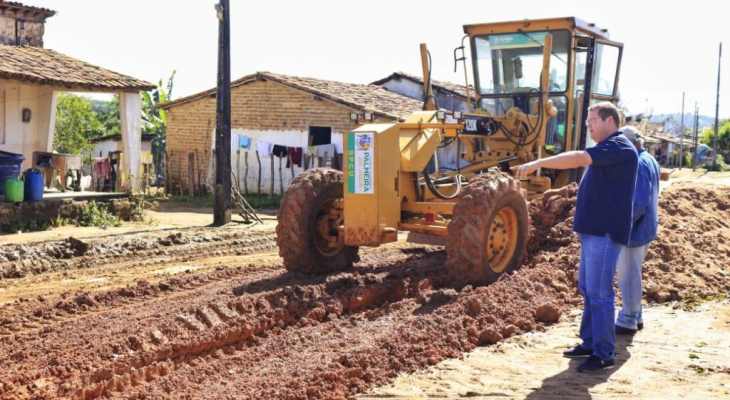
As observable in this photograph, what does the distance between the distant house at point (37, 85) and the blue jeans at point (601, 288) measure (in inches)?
513

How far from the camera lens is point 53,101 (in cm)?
1947

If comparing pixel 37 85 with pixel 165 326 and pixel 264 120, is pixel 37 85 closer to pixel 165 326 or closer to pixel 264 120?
pixel 264 120

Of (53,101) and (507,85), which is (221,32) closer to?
(53,101)

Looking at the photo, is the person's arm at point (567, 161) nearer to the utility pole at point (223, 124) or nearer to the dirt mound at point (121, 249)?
the dirt mound at point (121, 249)

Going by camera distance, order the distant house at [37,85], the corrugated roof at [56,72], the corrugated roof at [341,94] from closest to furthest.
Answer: the corrugated roof at [56,72] → the distant house at [37,85] → the corrugated roof at [341,94]

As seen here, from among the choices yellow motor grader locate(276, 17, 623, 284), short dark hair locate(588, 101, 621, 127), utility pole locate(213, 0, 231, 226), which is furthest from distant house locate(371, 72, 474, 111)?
short dark hair locate(588, 101, 621, 127)

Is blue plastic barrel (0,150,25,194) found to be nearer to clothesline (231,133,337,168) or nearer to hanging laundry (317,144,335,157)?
clothesline (231,133,337,168)

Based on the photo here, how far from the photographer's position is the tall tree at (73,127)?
115ft

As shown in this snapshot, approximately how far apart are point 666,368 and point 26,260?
8.66 meters

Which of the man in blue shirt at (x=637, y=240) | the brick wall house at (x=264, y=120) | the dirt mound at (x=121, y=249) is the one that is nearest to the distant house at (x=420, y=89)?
the brick wall house at (x=264, y=120)

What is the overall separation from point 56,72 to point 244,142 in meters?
7.71

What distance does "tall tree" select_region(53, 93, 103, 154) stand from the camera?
115 ft

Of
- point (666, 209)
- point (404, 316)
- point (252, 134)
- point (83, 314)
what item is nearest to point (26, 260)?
point (83, 314)

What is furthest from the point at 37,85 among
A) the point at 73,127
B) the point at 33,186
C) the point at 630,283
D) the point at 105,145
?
the point at 105,145
